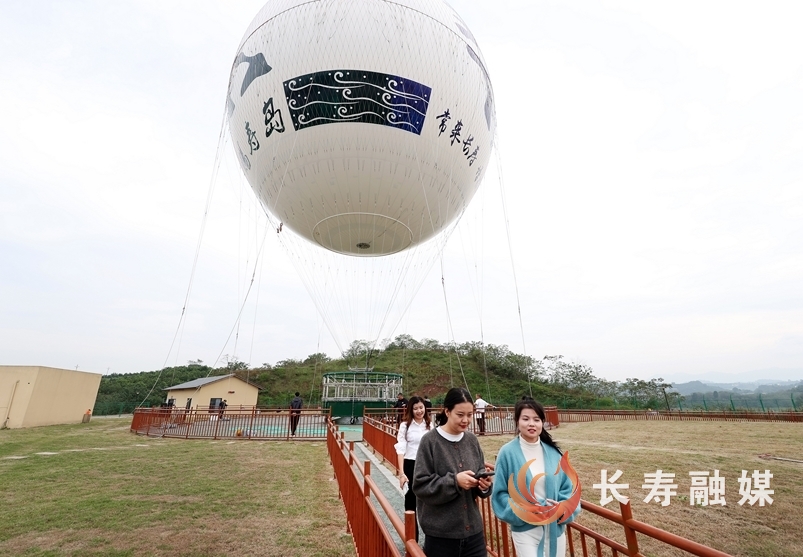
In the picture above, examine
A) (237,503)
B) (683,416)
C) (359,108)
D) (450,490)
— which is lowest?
(237,503)

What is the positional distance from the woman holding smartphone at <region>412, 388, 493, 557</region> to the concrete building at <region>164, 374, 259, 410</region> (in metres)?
28.9

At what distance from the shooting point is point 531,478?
7.78 feet

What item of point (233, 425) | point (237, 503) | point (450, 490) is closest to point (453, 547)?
point (450, 490)

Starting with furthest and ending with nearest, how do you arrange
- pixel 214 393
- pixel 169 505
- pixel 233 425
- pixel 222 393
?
pixel 222 393, pixel 214 393, pixel 233 425, pixel 169 505

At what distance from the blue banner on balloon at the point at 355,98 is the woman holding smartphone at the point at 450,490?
317 inches

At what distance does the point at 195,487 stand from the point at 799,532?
905 cm

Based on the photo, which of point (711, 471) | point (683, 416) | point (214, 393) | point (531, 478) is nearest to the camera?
point (531, 478)

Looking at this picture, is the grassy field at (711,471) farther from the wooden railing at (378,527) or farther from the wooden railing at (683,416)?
the wooden railing at (683,416)

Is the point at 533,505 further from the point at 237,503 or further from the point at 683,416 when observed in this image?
the point at 683,416

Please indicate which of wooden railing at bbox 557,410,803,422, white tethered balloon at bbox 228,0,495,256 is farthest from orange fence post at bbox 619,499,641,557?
wooden railing at bbox 557,410,803,422

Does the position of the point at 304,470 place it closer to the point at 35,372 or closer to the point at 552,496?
the point at 552,496

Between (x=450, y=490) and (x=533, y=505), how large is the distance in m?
0.48

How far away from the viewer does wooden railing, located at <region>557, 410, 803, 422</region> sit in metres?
23.7

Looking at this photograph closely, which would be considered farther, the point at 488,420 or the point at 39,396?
the point at 39,396
